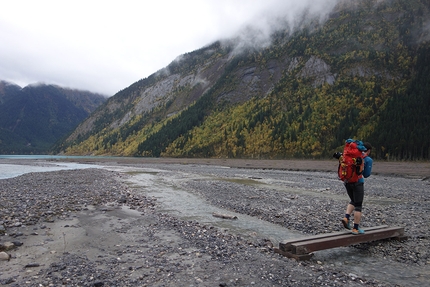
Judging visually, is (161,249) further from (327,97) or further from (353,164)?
(327,97)

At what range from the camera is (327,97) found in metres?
127

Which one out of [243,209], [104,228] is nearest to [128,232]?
[104,228]

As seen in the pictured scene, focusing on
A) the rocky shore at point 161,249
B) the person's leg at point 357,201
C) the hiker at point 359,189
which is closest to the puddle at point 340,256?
the rocky shore at point 161,249

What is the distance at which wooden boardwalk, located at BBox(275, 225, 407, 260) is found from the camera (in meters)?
7.89

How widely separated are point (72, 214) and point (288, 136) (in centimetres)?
10942

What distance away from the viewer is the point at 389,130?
3499 inches

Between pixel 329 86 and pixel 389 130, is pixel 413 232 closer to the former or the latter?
pixel 389 130

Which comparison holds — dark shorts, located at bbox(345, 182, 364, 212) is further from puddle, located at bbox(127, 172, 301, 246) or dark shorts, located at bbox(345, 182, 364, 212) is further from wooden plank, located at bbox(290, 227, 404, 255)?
puddle, located at bbox(127, 172, 301, 246)

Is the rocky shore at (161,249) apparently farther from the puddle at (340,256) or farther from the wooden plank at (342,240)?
the wooden plank at (342,240)

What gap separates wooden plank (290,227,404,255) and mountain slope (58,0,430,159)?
84.9 m

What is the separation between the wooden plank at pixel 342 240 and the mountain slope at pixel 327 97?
3344 inches

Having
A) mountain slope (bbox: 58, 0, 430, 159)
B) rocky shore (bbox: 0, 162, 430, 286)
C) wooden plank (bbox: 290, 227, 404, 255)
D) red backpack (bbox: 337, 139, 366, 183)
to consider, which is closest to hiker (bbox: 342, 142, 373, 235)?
red backpack (bbox: 337, 139, 366, 183)

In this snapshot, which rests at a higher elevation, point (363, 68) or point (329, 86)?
point (363, 68)

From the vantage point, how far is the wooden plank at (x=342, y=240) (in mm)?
7922
